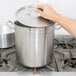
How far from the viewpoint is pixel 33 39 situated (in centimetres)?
89

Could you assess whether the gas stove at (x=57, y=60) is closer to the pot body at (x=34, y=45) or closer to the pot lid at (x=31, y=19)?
the pot body at (x=34, y=45)

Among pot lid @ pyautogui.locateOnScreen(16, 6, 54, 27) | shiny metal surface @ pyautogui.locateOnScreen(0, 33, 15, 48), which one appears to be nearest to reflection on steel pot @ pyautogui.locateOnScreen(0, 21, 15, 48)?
shiny metal surface @ pyautogui.locateOnScreen(0, 33, 15, 48)

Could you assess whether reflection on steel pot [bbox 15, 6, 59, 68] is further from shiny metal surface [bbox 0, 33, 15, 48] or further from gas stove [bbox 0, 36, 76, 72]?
shiny metal surface [bbox 0, 33, 15, 48]

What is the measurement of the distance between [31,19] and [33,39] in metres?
0.09

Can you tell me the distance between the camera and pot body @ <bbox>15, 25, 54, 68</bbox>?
34.7 inches

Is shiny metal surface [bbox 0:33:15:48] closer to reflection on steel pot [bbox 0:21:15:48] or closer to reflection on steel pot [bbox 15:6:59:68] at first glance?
reflection on steel pot [bbox 0:21:15:48]

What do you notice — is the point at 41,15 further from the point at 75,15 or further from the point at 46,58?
the point at 75,15

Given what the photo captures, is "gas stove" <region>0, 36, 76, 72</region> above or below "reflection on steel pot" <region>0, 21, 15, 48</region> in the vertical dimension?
below

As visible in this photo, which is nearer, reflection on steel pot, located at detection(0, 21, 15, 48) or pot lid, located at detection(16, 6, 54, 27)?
pot lid, located at detection(16, 6, 54, 27)

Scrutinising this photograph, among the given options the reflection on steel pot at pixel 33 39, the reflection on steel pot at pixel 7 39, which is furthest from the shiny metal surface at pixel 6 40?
the reflection on steel pot at pixel 33 39

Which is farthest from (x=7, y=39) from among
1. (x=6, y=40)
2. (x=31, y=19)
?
(x=31, y=19)

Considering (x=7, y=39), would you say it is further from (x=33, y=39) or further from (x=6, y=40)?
(x=33, y=39)

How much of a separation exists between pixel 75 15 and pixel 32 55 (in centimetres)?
49

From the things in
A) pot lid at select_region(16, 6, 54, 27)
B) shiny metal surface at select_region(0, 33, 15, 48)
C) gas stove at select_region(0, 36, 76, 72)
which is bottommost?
gas stove at select_region(0, 36, 76, 72)
